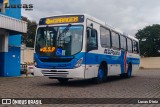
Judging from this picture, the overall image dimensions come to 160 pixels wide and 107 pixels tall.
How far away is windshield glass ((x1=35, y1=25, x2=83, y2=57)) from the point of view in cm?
1480

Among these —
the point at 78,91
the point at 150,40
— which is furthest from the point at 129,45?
the point at 150,40

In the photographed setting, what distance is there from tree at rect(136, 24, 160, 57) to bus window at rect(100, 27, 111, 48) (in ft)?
183

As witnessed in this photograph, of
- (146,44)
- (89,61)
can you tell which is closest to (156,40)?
(146,44)

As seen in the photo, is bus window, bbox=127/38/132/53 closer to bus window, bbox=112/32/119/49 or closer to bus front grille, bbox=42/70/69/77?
bus window, bbox=112/32/119/49

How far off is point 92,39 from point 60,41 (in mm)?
1671

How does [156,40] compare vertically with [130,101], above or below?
above

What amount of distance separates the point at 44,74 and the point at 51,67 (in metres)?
0.54

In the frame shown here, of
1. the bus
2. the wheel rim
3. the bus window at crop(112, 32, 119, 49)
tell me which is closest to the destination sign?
the bus

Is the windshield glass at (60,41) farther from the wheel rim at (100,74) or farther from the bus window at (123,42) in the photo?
the bus window at (123,42)

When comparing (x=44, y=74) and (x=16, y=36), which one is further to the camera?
(x=16, y=36)

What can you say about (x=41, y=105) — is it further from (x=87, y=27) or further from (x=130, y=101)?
(x=87, y=27)

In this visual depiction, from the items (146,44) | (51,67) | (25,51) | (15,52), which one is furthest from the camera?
(146,44)

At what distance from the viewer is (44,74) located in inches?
603

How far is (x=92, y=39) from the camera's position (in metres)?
15.8
